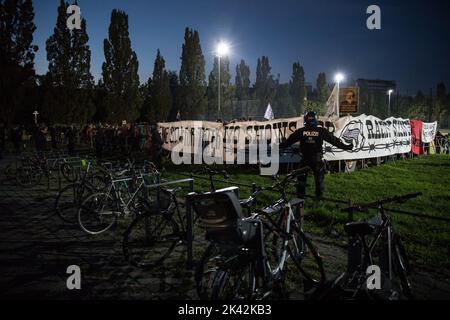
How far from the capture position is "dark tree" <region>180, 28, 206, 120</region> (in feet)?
177

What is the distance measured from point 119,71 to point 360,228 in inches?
1707

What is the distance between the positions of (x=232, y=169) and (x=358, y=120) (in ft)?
19.4

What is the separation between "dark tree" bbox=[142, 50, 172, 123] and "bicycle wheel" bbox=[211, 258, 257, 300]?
4969cm

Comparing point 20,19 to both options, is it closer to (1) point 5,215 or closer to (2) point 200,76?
(2) point 200,76

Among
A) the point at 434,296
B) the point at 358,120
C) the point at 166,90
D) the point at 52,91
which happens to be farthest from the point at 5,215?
the point at 166,90

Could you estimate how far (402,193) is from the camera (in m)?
10.2

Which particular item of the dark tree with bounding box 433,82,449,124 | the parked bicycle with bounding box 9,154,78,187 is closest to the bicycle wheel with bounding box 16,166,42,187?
the parked bicycle with bounding box 9,154,78,187

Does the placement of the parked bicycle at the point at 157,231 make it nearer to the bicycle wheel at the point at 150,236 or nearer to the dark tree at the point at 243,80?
the bicycle wheel at the point at 150,236

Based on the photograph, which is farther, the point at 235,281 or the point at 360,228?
the point at 360,228

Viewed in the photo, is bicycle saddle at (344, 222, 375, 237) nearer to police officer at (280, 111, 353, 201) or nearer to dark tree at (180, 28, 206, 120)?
police officer at (280, 111, 353, 201)

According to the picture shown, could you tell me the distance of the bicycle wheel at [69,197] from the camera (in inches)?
298

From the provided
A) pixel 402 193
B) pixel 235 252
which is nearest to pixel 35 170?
pixel 235 252

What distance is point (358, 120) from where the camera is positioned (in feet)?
51.3

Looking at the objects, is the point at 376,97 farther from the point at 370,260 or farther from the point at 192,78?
the point at 370,260
